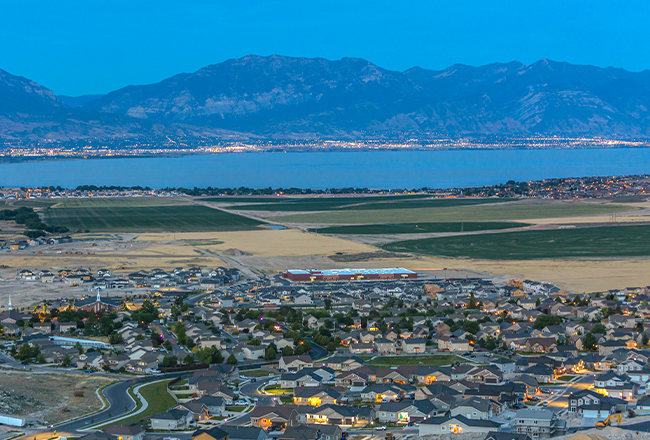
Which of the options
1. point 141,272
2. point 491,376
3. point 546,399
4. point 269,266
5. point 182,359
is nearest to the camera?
point 546,399

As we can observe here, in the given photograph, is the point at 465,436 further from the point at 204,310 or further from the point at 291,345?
the point at 204,310

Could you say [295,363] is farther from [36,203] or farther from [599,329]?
[36,203]

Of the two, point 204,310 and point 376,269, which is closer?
point 204,310

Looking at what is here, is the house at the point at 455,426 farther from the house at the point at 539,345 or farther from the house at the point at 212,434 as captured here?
the house at the point at 539,345

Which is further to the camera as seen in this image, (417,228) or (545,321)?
(417,228)

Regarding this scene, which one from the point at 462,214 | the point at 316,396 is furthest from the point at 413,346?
the point at 462,214

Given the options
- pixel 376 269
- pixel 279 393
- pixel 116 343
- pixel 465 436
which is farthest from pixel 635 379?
pixel 376 269

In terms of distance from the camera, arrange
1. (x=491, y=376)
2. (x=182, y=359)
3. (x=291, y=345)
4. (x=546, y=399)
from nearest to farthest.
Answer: (x=546, y=399) < (x=491, y=376) < (x=182, y=359) < (x=291, y=345)
